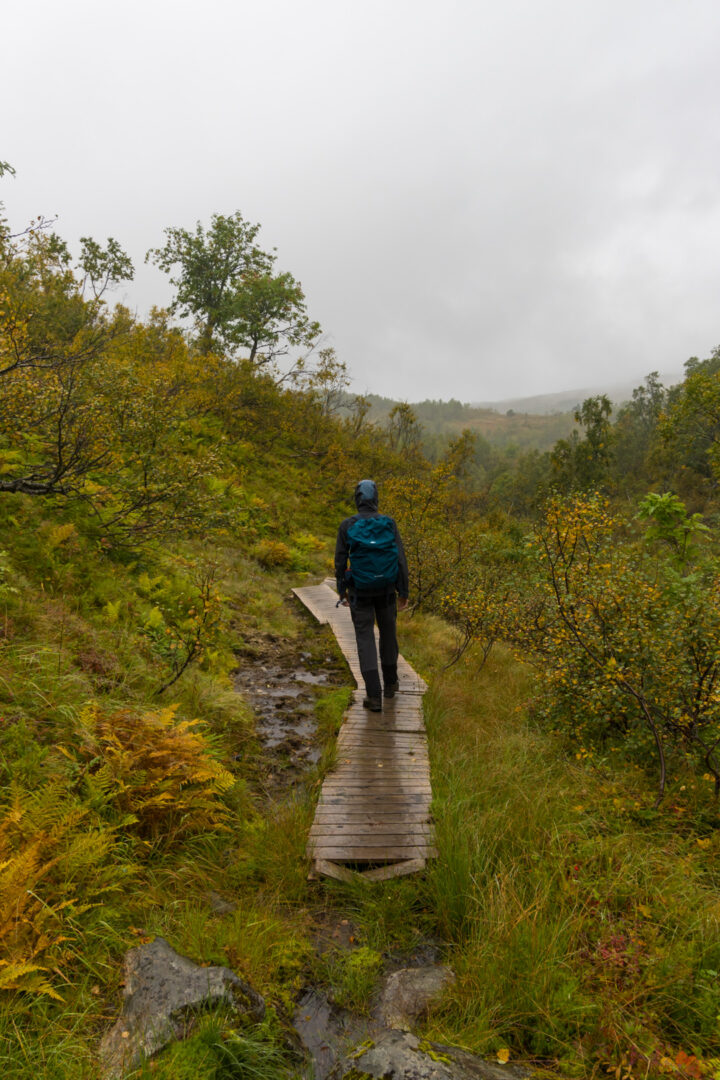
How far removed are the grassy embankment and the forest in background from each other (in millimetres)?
18

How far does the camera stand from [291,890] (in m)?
3.39

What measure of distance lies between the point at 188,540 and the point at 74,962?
9347 mm

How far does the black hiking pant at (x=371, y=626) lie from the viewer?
5.64 metres

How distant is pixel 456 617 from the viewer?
12.9 meters

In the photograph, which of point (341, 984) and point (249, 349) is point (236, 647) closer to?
point (341, 984)

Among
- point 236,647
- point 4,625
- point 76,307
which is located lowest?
point 236,647

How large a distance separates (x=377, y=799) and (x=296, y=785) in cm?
84

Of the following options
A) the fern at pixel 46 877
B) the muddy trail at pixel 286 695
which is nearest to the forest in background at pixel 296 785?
the fern at pixel 46 877

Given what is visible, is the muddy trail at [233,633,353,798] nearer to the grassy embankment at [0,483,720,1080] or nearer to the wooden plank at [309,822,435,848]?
the grassy embankment at [0,483,720,1080]

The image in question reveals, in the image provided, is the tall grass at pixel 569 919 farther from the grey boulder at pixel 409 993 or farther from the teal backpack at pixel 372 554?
the teal backpack at pixel 372 554

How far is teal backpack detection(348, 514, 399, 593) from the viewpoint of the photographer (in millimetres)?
5504

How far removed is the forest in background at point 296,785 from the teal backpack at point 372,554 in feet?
4.97

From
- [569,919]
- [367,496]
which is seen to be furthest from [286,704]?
[569,919]

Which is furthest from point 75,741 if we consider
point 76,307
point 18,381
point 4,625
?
point 76,307
